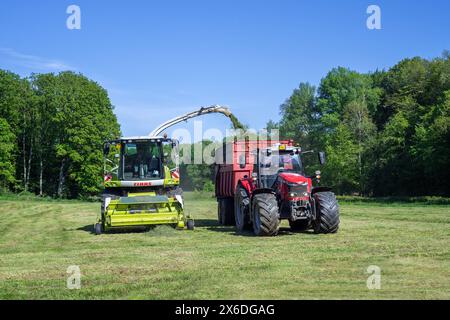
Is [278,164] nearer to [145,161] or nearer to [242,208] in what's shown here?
[242,208]

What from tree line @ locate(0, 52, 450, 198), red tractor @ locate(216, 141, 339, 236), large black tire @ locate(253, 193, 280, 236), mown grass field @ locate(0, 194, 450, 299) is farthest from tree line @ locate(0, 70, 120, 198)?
large black tire @ locate(253, 193, 280, 236)

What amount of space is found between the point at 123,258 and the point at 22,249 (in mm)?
3466

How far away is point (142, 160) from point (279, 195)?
5151 millimetres

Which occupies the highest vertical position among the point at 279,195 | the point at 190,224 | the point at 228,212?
the point at 279,195

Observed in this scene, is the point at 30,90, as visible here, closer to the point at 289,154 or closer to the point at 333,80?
the point at 333,80

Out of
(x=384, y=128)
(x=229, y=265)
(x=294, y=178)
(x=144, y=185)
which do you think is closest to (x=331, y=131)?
(x=384, y=128)

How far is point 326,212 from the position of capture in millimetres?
15188

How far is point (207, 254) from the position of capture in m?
12.0

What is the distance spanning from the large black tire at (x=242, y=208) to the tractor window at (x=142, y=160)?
2.55 metres

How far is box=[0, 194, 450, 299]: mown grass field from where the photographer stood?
8.19 m

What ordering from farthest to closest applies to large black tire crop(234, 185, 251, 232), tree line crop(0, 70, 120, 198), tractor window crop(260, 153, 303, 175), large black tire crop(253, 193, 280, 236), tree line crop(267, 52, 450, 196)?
tree line crop(0, 70, 120, 198), tree line crop(267, 52, 450, 196), large black tire crop(234, 185, 251, 232), tractor window crop(260, 153, 303, 175), large black tire crop(253, 193, 280, 236)

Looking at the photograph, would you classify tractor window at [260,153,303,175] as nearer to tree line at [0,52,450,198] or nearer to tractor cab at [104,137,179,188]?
tractor cab at [104,137,179,188]

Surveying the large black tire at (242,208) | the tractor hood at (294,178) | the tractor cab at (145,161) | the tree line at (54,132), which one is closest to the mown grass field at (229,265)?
the large black tire at (242,208)

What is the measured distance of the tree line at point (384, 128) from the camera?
48312 mm
